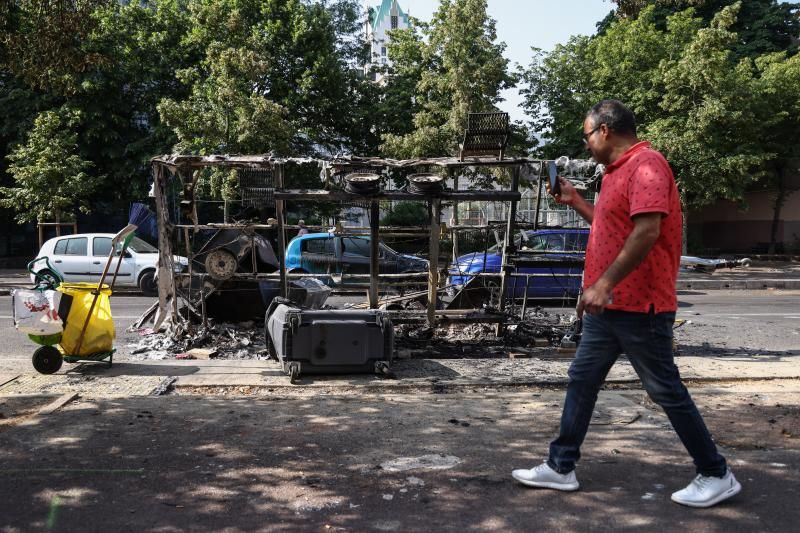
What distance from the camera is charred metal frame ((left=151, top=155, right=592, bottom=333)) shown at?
8.38m

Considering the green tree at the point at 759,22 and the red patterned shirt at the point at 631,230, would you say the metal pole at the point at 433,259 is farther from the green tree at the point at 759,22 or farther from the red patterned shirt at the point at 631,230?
the green tree at the point at 759,22

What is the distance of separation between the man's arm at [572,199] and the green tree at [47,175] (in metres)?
20.0

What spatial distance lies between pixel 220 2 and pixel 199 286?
18.1 meters

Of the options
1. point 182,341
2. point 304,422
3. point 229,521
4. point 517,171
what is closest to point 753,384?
point 517,171

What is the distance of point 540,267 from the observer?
32.2 ft

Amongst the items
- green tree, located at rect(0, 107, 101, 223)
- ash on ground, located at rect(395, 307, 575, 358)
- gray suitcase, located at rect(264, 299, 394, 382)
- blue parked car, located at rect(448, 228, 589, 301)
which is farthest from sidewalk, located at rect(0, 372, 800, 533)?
green tree, located at rect(0, 107, 101, 223)

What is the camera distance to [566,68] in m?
27.5

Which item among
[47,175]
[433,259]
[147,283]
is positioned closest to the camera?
[433,259]

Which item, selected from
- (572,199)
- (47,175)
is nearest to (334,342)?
(572,199)

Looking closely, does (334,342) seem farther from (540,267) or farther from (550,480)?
(540,267)

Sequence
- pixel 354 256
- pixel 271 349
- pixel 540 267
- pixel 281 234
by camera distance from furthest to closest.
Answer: pixel 354 256
pixel 540 267
pixel 281 234
pixel 271 349

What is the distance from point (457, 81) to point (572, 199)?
1912cm

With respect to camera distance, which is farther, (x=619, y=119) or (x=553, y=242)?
(x=553, y=242)

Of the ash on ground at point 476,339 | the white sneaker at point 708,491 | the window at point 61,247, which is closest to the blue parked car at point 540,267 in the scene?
the ash on ground at point 476,339
